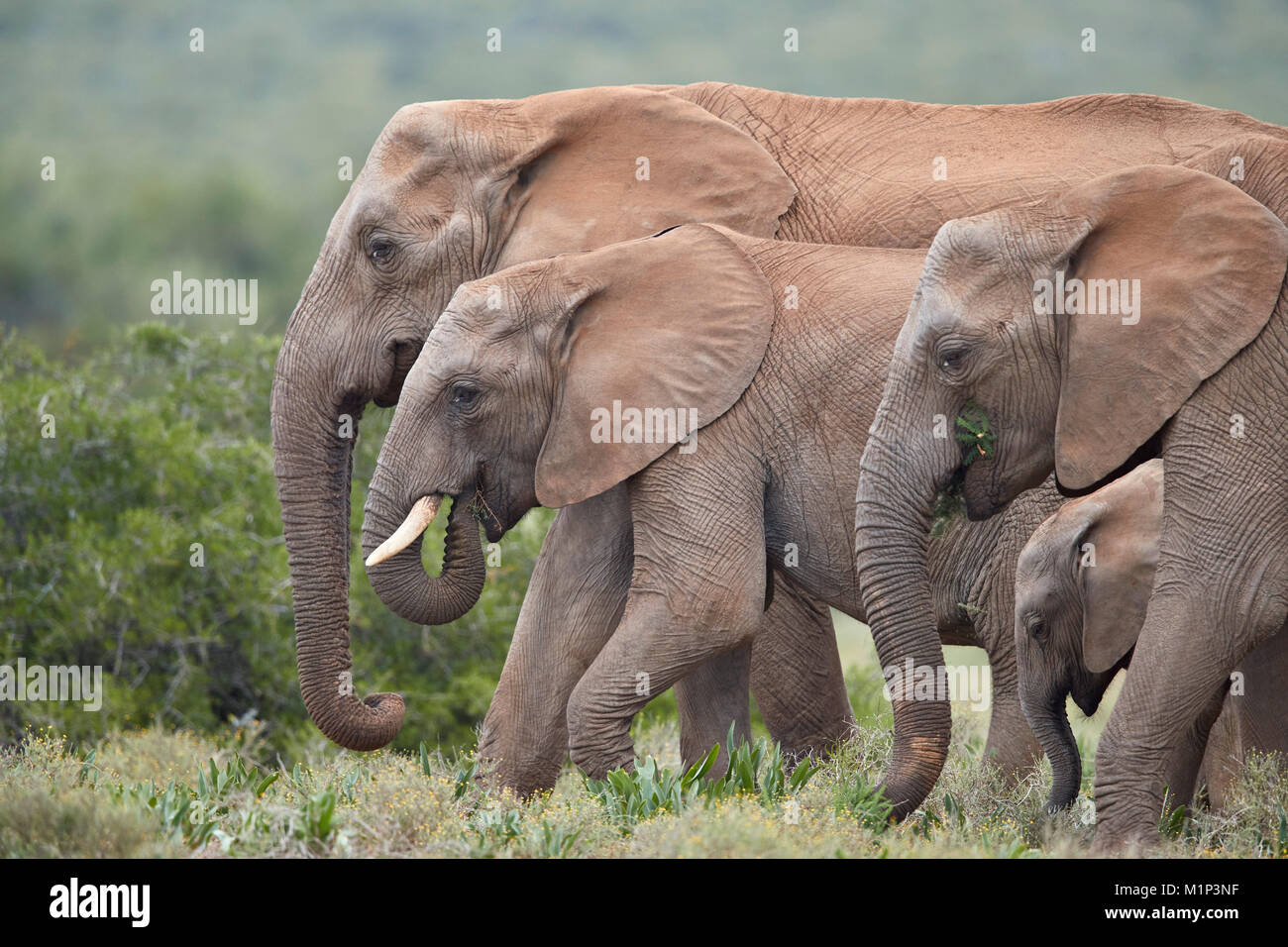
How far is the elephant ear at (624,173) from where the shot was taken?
859cm

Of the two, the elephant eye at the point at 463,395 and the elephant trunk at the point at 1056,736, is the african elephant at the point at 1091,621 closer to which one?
the elephant trunk at the point at 1056,736

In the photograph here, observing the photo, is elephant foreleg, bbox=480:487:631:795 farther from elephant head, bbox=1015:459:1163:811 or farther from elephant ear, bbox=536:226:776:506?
elephant head, bbox=1015:459:1163:811

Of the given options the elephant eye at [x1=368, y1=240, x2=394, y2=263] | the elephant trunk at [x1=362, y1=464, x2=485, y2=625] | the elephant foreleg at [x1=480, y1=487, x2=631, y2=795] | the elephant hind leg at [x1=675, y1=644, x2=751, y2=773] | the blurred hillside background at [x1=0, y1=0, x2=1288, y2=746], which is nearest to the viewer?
the elephant trunk at [x1=362, y1=464, x2=485, y2=625]

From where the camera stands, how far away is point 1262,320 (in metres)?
6.38

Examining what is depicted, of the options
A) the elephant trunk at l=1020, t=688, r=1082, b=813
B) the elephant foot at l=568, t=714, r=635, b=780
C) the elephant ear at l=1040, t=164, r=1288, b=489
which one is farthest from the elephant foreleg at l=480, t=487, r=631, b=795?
the elephant ear at l=1040, t=164, r=1288, b=489

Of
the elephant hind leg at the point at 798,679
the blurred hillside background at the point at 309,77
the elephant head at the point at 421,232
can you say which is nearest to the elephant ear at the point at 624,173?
the elephant head at the point at 421,232

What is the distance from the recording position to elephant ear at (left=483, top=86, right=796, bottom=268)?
8.59m

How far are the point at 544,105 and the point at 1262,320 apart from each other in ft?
12.7

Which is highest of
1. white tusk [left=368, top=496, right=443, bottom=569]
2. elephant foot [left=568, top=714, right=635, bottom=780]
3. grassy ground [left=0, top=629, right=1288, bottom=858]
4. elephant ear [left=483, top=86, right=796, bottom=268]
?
elephant ear [left=483, top=86, right=796, bottom=268]

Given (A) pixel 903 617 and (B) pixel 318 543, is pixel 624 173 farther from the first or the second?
(A) pixel 903 617

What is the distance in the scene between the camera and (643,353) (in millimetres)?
7664

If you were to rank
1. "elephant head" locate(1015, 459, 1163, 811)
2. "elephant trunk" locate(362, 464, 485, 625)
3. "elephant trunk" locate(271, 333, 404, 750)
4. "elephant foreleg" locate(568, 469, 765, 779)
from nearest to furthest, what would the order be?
"elephant foreleg" locate(568, 469, 765, 779) < "elephant head" locate(1015, 459, 1163, 811) < "elephant trunk" locate(362, 464, 485, 625) < "elephant trunk" locate(271, 333, 404, 750)

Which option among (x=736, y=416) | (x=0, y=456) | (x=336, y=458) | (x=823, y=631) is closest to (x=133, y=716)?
(x=0, y=456)

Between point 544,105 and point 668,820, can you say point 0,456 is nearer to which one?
point 544,105
